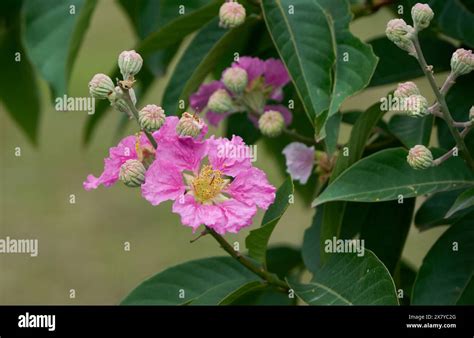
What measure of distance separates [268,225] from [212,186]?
10 cm

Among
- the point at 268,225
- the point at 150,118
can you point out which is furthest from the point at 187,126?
the point at 268,225

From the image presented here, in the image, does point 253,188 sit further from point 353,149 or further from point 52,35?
point 52,35

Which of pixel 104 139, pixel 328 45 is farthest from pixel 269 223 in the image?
pixel 104 139

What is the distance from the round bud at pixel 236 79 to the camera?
1.51 meters

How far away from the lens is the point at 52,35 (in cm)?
181

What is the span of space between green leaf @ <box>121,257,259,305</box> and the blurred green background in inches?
96.8

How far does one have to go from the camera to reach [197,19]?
1.54 meters

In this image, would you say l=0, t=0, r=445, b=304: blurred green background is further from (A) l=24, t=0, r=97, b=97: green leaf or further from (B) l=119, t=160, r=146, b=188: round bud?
(B) l=119, t=160, r=146, b=188: round bud

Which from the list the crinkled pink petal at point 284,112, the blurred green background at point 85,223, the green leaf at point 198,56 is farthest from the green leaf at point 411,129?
the blurred green background at point 85,223

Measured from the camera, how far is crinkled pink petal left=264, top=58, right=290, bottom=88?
160 centimetres

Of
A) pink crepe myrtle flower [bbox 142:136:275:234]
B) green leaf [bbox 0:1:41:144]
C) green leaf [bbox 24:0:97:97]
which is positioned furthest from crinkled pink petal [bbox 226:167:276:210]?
green leaf [bbox 0:1:41:144]
